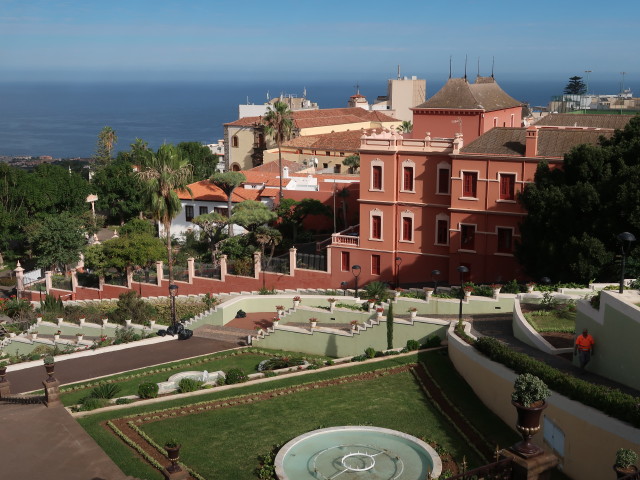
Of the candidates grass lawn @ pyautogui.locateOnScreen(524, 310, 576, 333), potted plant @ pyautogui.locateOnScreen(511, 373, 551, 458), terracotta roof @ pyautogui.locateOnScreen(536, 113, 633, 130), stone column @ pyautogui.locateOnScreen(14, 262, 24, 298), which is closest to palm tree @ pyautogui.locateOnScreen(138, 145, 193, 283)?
stone column @ pyautogui.locateOnScreen(14, 262, 24, 298)

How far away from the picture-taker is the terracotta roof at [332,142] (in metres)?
71.3

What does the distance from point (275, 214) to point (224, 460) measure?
92.6 feet

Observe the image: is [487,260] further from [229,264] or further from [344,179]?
[344,179]

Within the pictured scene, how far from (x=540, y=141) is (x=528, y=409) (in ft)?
91.1

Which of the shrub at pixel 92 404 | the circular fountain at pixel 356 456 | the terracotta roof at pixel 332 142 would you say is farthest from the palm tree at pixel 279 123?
the circular fountain at pixel 356 456

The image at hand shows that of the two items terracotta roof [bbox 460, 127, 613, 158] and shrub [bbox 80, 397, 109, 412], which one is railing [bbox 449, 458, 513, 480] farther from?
terracotta roof [bbox 460, 127, 613, 158]

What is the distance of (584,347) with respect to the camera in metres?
19.3

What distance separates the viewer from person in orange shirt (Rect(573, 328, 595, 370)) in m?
19.3

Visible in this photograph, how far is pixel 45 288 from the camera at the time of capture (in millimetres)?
46219

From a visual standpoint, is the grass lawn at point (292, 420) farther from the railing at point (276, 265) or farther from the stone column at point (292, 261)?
the railing at point (276, 265)

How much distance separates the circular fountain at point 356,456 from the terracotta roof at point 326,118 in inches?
2426

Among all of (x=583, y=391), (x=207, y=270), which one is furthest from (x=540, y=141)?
(x=583, y=391)

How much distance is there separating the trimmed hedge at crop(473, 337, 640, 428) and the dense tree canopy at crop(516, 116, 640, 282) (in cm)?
1178

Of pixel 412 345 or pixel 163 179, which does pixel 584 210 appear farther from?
pixel 163 179
